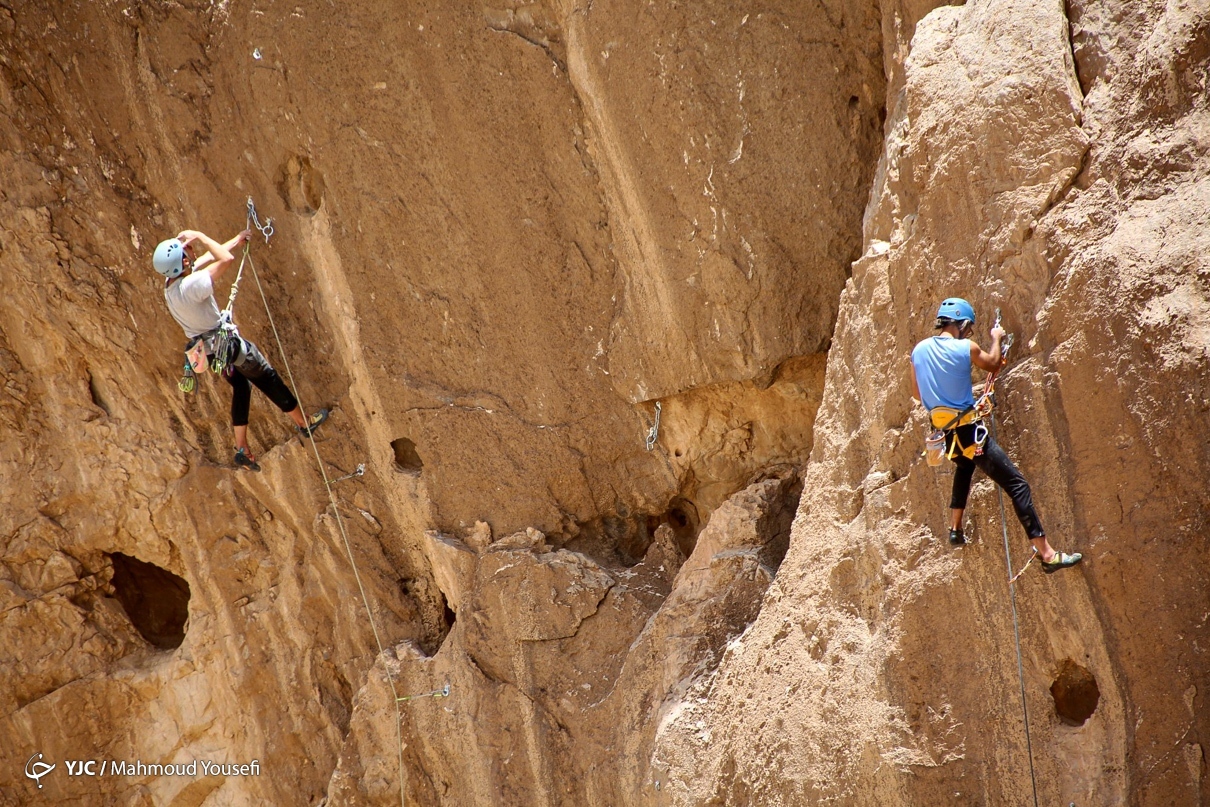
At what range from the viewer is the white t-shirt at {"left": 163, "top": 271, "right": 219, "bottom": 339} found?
22.9 ft

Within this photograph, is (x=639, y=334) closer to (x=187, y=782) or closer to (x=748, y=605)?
(x=748, y=605)

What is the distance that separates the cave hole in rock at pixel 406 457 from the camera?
806 cm

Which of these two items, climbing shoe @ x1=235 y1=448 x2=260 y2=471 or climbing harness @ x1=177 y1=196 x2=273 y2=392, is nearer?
climbing harness @ x1=177 y1=196 x2=273 y2=392

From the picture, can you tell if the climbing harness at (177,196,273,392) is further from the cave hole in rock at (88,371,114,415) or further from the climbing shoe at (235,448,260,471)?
the cave hole in rock at (88,371,114,415)

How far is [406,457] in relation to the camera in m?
8.13

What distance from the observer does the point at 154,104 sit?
7805mm

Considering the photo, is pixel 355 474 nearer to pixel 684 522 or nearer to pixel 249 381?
pixel 249 381

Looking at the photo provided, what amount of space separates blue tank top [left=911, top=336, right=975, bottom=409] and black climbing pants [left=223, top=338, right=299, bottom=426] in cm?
426

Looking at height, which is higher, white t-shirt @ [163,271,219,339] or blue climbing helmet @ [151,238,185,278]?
blue climbing helmet @ [151,238,185,278]

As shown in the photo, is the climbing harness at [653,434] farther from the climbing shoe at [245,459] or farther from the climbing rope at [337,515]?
the climbing shoe at [245,459]

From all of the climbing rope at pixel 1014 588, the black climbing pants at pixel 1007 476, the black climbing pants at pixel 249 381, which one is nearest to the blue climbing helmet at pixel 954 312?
the climbing rope at pixel 1014 588

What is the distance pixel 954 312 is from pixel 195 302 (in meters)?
4.52

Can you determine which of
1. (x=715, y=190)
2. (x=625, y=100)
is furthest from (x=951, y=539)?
(x=625, y=100)

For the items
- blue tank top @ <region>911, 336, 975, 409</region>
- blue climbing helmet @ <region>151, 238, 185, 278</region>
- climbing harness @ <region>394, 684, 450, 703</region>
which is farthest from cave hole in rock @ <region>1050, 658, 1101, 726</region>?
blue climbing helmet @ <region>151, 238, 185, 278</region>
